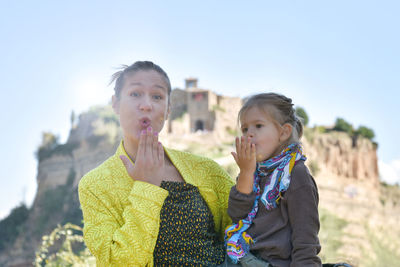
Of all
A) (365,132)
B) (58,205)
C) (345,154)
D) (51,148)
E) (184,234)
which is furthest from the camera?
(365,132)

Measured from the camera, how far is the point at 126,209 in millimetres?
2023

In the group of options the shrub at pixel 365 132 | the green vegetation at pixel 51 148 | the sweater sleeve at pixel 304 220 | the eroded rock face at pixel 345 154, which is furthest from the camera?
the shrub at pixel 365 132

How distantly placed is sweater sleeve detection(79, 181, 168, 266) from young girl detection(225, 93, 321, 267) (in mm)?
462

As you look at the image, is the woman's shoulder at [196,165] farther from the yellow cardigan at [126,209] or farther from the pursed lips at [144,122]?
the pursed lips at [144,122]

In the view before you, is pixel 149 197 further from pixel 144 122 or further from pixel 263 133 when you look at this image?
pixel 263 133

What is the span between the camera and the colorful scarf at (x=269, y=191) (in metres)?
2.09

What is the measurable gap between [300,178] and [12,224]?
4125 centimetres

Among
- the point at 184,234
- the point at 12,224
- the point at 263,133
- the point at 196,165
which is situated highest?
the point at 263,133

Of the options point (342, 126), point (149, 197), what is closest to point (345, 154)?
point (342, 126)

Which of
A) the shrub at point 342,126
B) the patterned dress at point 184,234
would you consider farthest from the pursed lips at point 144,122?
the shrub at point 342,126

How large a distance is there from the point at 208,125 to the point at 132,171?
35.6 metres

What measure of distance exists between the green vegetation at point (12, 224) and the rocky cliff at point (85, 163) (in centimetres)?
78

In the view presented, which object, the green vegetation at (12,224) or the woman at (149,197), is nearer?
the woman at (149,197)

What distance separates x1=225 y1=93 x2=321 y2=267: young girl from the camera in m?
1.96
